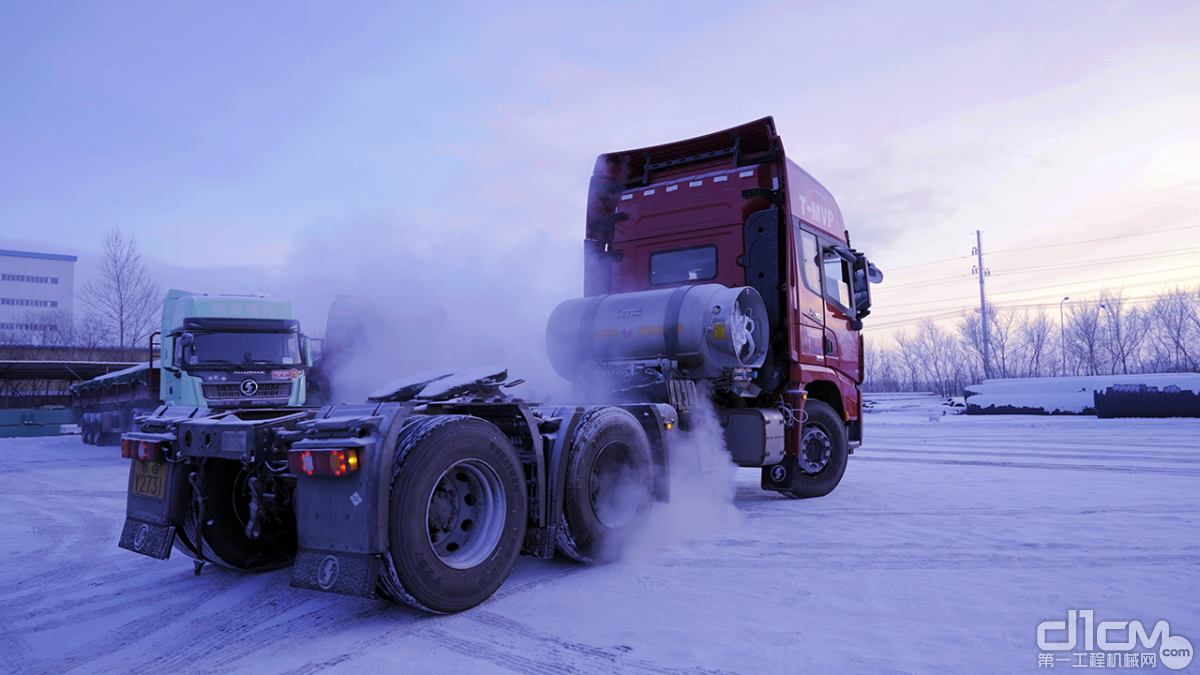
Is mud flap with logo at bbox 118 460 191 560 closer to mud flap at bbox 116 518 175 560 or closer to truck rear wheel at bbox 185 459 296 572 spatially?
mud flap at bbox 116 518 175 560

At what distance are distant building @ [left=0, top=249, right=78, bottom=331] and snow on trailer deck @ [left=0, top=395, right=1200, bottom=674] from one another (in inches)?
3274

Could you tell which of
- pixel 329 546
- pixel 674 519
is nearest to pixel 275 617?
pixel 329 546

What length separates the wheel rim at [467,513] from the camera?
4.04 meters

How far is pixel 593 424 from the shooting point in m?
5.02

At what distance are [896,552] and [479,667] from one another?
11.5 feet

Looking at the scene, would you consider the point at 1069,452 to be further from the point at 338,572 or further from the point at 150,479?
the point at 150,479

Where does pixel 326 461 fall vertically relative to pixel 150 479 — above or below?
above

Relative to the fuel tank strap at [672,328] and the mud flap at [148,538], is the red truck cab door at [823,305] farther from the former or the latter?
the mud flap at [148,538]

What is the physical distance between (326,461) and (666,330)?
394 centimetres

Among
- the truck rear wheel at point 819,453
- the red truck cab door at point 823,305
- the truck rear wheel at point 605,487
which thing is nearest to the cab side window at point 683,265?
the red truck cab door at point 823,305

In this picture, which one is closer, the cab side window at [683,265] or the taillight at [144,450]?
the taillight at [144,450]

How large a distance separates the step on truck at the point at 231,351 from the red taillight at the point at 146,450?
7.31 meters

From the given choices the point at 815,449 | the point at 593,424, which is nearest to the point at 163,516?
the point at 593,424

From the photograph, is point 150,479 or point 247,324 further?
point 247,324
